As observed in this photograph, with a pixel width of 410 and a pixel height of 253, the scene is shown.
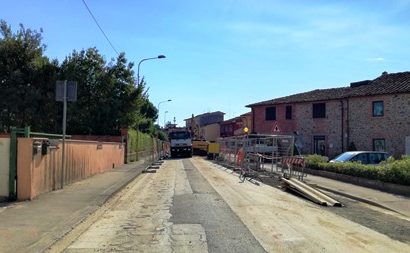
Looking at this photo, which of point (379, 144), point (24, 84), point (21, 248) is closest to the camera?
point (21, 248)

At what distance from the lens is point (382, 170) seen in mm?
20047

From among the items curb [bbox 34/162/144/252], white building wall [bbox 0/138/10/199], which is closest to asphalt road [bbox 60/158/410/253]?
curb [bbox 34/162/144/252]

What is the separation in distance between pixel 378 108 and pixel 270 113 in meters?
14.8

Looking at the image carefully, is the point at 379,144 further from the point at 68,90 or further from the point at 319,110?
the point at 68,90

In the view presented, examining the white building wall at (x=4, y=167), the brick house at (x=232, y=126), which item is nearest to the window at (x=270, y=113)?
the brick house at (x=232, y=126)

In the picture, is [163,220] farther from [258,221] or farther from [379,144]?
[379,144]

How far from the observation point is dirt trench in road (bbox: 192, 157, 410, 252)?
346 inches

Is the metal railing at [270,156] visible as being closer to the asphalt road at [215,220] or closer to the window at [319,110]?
the asphalt road at [215,220]

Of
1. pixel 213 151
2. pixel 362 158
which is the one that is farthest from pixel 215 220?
pixel 213 151

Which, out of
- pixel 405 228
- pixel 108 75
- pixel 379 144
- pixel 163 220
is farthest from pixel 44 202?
pixel 379 144

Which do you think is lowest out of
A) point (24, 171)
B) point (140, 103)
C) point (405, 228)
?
point (405, 228)

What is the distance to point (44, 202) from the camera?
13266 millimetres

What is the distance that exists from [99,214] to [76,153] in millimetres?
7698

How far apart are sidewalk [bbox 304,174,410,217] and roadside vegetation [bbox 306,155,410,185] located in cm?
67
